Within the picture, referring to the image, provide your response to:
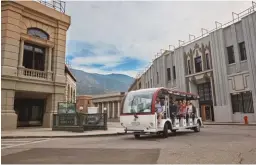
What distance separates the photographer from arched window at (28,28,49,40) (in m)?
20.4

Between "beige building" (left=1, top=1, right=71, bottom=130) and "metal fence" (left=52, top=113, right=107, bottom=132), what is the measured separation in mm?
2647

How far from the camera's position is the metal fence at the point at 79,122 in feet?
57.9

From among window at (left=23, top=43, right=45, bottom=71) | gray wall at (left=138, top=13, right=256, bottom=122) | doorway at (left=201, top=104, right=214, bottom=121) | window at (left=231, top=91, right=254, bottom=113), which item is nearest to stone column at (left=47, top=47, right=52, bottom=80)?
window at (left=23, top=43, right=45, bottom=71)

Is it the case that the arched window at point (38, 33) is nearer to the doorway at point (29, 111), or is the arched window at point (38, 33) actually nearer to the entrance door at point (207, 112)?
the doorway at point (29, 111)

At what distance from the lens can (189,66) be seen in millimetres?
36844

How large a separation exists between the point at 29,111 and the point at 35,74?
4469mm

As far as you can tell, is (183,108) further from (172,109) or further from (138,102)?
(138,102)

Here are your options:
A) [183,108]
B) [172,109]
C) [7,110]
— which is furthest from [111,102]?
[172,109]

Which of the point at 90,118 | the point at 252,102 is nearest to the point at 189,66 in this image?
the point at 252,102

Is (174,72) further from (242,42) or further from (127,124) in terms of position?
(127,124)

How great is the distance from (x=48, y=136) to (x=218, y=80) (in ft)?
79.5

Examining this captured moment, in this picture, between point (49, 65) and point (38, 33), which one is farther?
point (49, 65)

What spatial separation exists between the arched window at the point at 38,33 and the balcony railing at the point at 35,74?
10.4ft

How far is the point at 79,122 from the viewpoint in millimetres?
17562
